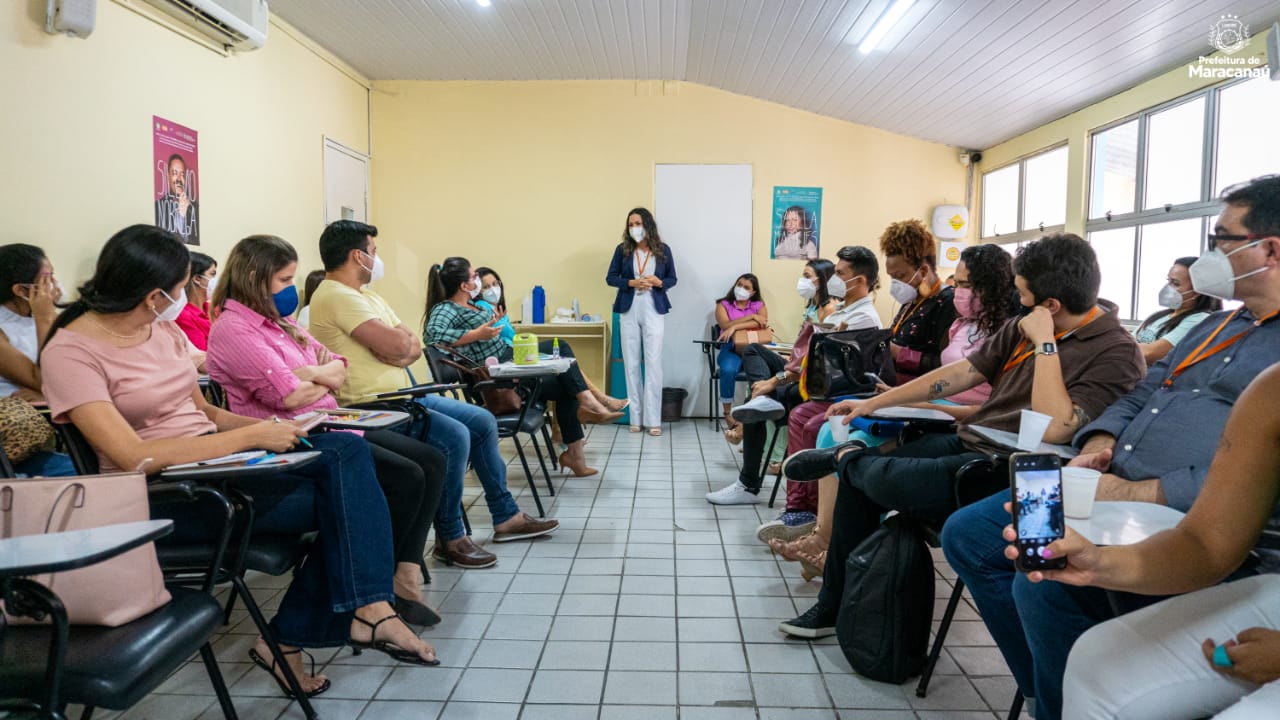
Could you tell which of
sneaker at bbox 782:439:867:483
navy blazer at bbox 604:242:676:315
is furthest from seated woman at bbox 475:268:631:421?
sneaker at bbox 782:439:867:483

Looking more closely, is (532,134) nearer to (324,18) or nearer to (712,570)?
(324,18)

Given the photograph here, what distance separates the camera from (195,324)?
367 cm

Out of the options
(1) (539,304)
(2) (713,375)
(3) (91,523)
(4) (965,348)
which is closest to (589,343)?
(1) (539,304)

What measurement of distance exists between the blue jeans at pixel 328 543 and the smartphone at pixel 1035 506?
1.63 metres

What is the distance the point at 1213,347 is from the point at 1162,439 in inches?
9.2

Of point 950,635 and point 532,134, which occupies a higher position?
point 532,134

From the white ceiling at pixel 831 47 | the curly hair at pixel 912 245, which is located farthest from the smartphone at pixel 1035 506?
the white ceiling at pixel 831 47

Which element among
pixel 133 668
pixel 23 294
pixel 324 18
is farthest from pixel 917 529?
pixel 324 18

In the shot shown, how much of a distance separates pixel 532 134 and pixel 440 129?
0.82m

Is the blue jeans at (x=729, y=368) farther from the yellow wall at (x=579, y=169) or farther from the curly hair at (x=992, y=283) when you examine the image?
the curly hair at (x=992, y=283)

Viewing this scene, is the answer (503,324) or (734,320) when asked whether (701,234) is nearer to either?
(734,320)

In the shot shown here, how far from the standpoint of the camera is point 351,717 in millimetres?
1875

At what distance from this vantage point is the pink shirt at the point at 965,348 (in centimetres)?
258

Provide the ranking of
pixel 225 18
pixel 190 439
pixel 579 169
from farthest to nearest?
pixel 579 169 → pixel 225 18 → pixel 190 439
